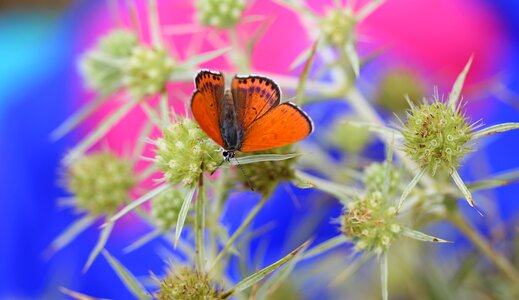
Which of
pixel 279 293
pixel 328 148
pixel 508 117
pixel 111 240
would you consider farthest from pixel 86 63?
pixel 508 117

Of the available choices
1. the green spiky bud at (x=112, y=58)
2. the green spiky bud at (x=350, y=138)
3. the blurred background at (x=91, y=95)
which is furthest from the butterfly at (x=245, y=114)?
the blurred background at (x=91, y=95)

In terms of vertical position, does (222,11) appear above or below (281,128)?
above

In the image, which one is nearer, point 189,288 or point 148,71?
point 189,288

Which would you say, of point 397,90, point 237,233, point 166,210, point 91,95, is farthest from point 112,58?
point 91,95

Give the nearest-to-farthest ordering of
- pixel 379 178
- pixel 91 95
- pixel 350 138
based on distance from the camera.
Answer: pixel 379 178, pixel 350 138, pixel 91 95

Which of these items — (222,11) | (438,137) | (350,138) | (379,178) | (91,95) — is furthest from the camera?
(91,95)

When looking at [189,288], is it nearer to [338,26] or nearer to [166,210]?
[166,210]

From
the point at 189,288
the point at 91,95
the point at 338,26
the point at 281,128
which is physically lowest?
the point at 189,288

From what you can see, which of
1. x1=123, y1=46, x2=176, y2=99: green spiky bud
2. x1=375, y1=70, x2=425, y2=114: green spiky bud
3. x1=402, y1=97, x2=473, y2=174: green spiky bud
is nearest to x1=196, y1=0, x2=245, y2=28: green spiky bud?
x1=123, y1=46, x2=176, y2=99: green spiky bud
